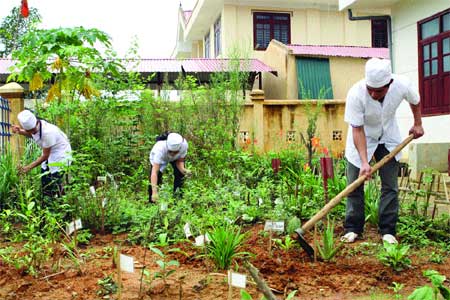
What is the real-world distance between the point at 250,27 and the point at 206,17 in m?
2.87

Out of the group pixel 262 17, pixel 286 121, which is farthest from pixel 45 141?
pixel 262 17

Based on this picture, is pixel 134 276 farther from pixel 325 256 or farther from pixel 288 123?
pixel 288 123

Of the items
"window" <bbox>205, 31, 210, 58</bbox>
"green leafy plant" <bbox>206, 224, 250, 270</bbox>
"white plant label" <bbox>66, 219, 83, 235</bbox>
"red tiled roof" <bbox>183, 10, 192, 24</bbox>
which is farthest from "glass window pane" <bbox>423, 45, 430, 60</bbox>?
"red tiled roof" <bbox>183, 10, 192, 24</bbox>

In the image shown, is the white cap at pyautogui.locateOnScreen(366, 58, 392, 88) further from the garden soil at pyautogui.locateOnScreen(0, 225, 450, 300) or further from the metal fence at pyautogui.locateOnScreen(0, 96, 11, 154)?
the metal fence at pyautogui.locateOnScreen(0, 96, 11, 154)

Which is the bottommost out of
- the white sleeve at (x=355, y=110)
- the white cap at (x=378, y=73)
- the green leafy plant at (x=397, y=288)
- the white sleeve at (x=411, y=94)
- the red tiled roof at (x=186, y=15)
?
the green leafy plant at (x=397, y=288)

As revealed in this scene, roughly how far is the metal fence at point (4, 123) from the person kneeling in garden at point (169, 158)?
2.40 m

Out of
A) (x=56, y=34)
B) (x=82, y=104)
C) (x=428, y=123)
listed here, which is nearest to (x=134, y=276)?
→ (x=56, y=34)

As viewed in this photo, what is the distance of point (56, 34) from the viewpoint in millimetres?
8023

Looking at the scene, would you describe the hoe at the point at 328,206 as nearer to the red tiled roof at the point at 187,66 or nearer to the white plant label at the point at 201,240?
the white plant label at the point at 201,240

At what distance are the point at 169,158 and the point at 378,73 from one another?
11.9 feet

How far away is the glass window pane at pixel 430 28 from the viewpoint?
994 cm

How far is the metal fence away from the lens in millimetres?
8171

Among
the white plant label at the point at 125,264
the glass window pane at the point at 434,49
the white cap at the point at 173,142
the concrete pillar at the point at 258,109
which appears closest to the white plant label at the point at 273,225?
the white plant label at the point at 125,264

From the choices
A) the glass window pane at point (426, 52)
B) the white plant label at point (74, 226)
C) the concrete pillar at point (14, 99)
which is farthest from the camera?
the glass window pane at point (426, 52)
